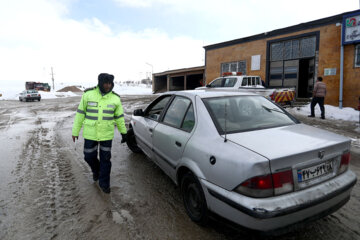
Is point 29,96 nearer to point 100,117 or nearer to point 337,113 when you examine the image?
point 100,117

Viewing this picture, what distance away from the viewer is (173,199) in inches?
123

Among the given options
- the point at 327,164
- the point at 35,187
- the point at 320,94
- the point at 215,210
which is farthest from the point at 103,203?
the point at 320,94

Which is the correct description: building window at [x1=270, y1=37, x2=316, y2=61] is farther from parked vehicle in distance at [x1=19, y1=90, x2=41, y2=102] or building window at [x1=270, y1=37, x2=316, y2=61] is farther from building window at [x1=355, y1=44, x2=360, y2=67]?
parked vehicle in distance at [x1=19, y1=90, x2=41, y2=102]

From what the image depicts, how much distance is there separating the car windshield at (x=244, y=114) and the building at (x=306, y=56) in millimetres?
11041

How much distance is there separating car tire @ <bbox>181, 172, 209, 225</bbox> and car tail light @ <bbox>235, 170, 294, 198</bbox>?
55 centimetres

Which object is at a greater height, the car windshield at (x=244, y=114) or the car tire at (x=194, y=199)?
the car windshield at (x=244, y=114)

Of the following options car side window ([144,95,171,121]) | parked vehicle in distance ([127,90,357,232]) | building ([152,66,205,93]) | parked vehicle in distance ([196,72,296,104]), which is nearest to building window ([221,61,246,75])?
parked vehicle in distance ([196,72,296,104])

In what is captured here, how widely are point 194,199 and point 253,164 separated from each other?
102 cm

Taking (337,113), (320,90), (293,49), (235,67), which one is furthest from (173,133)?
(235,67)

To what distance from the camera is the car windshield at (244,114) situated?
8.43ft

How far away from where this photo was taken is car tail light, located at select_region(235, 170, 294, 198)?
6.14 feet

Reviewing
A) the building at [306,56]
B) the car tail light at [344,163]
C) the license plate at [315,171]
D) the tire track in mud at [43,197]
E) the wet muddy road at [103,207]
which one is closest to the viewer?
the license plate at [315,171]

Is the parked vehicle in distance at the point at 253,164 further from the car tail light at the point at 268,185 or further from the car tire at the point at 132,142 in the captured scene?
the car tire at the point at 132,142

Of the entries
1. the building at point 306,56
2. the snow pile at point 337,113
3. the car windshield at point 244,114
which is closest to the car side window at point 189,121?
the car windshield at point 244,114
